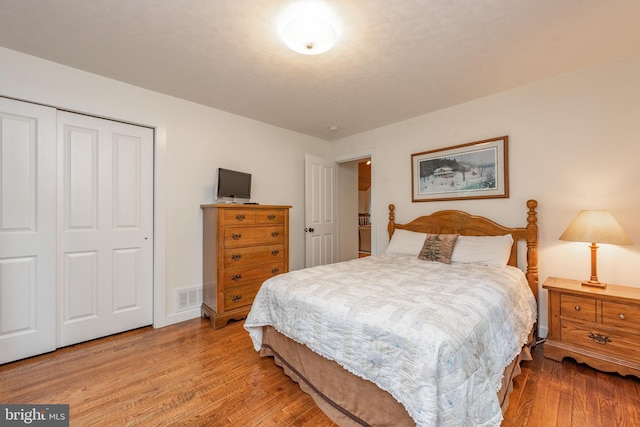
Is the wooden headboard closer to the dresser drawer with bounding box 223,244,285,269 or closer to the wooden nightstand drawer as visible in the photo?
the dresser drawer with bounding box 223,244,285,269

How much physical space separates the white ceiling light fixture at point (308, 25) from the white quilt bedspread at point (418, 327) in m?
1.60

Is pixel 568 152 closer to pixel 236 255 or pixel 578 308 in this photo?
pixel 578 308

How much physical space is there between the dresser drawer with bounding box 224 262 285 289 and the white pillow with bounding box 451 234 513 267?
1.94 metres

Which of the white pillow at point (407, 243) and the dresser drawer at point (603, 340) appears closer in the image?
the dresser drawer at point (603, 340)

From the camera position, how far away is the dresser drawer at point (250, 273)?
9.21 ft

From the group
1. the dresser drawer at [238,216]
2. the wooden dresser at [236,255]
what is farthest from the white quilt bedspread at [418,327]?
the dresser drawer at [238,216]

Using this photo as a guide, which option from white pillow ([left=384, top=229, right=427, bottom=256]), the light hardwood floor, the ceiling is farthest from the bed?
the ceiling

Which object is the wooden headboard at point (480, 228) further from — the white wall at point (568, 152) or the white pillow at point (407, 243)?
the white pillow at point (407, 243)

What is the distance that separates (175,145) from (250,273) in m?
1.62

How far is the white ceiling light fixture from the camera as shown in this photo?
63.9 inches

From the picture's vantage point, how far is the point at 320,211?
416cm

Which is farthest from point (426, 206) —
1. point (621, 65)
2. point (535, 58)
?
point (621, 65)

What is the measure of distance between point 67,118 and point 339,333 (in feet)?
9.48

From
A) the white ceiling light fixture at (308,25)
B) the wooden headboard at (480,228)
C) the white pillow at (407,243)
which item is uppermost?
the white ceiling light fixture at (308,25)
